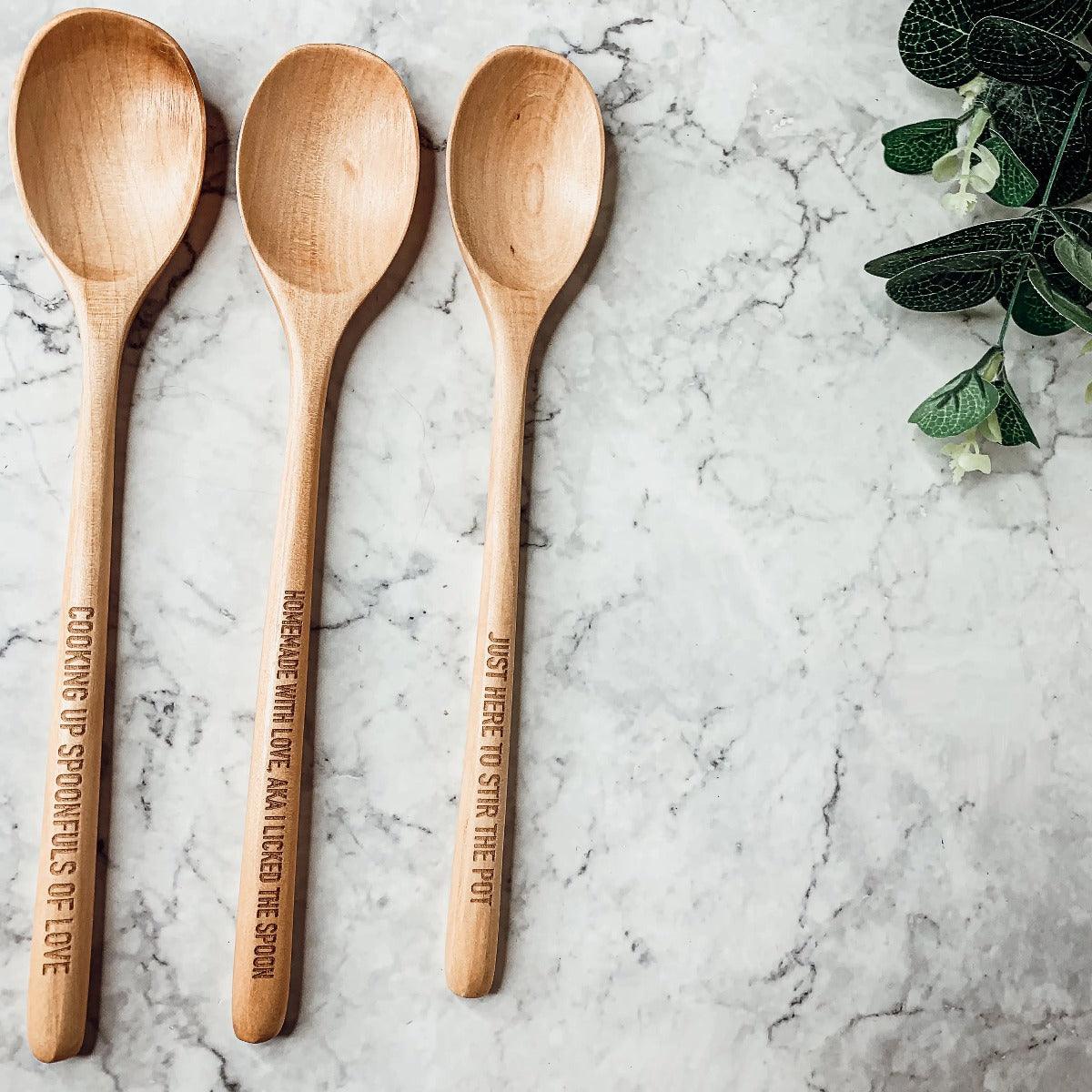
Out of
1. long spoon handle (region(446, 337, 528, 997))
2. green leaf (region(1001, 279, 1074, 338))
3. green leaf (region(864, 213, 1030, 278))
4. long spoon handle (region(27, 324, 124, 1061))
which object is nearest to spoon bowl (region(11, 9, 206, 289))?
long spoon handle (region(27, 324, 124, 1061))

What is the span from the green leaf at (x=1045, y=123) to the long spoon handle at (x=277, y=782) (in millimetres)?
525

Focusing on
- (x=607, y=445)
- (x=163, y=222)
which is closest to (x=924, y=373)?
(x=607, y=445)

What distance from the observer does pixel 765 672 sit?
63 cm

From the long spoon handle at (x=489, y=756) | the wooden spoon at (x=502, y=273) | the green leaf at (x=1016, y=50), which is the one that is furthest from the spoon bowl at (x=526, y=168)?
the green leaf at (x=1016, y=50)

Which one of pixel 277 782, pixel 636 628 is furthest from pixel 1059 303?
pixel 277 782

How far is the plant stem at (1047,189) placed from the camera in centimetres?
61

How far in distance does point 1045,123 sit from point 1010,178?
0.14ft

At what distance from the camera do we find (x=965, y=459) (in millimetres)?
633

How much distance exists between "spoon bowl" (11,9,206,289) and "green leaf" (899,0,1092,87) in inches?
18.6

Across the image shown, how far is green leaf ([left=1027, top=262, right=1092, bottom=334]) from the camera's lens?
1.95 feet

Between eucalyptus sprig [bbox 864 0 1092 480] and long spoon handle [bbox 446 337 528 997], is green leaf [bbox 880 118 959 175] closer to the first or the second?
eucalyptus sprig [bbox 864 0 1092 480]

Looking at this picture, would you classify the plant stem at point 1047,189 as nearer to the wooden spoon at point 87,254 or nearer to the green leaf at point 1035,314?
the green leaf at point 1035,314

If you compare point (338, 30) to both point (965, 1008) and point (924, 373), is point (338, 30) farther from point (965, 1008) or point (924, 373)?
point (965, 1008)

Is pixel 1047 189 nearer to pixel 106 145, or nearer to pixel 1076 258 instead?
pixel 1076 258
